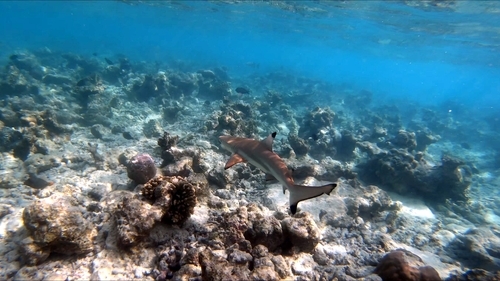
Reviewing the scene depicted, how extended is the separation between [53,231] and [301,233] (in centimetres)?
383

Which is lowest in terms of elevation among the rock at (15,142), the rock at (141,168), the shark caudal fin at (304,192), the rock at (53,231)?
the rock at (15,142)

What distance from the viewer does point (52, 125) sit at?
1070 cm

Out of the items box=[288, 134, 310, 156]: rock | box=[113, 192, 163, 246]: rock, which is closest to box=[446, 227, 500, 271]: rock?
box=[288, 134, 310, 156]: rock

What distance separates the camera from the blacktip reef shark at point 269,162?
385 centimetres

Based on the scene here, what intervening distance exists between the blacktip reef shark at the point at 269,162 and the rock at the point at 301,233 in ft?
1.86

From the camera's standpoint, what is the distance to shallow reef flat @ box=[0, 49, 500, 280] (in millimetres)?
3689

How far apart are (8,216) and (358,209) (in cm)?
929

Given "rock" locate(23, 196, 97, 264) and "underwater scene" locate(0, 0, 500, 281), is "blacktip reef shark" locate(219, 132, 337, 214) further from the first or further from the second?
"rock" locate(23, 196, 97, 264)

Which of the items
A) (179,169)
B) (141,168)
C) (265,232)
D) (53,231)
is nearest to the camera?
(53,231)

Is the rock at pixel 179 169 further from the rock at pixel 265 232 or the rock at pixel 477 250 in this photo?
the rock at pixel 477 250

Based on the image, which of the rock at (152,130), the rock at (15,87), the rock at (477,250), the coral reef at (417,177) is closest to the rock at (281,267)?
the rock at (477,250)

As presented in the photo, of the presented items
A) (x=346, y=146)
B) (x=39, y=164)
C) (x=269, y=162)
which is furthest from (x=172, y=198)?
(x=346, y=146)

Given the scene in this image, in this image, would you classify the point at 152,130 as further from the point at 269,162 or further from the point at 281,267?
the point at 281,267

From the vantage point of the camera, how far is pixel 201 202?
535 cm
